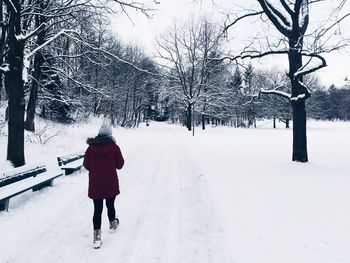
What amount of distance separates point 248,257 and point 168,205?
3.09 m

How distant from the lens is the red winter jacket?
5.63 meters

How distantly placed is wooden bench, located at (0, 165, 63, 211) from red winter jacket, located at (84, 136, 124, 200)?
2.38m

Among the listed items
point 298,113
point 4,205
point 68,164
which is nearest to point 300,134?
point 298,113

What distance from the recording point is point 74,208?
759cm

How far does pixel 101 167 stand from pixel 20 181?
3.90m

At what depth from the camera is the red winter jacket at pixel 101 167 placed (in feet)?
18.5

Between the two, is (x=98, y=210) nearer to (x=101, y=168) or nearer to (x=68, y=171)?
(x=101, y=168)

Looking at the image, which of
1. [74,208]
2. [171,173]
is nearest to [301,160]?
[171,173]

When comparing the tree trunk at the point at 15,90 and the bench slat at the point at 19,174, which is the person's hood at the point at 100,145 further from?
the tree trunk at the point at 15,90

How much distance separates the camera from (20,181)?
333 inches

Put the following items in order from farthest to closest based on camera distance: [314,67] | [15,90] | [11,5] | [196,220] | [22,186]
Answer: [314,67] < [15,90] < [11,5] < [22,186] < [196,220]

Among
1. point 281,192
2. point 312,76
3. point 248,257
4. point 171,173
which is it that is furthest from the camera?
point 312,76

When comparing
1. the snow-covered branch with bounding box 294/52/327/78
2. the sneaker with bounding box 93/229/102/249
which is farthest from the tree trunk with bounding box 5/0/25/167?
the snow-covered branch with bounding box 294/52/327/78

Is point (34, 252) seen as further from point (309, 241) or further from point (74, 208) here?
point (309, 241)
